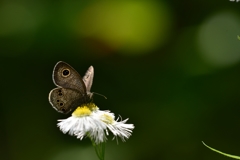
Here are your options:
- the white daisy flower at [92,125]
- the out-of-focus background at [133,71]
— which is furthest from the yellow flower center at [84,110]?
the out-of-focus background at [133,71]

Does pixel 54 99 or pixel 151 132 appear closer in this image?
pixel 54 99

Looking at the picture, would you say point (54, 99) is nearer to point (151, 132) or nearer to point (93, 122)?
point (93, 122)

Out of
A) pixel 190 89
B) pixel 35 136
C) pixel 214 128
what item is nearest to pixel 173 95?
pixel 190 89

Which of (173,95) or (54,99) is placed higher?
(54,99)

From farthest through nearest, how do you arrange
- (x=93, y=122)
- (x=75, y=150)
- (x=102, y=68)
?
(x=102, y=68)
(x=75, y=150)
(x=93, y=122)

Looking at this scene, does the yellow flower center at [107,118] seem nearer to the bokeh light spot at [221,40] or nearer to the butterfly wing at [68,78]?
the butterfly wing at [68,78]

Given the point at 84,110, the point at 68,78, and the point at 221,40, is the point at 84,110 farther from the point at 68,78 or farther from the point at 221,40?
the point at 221,40
